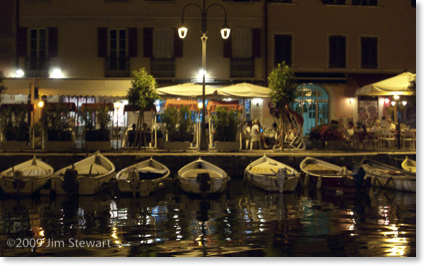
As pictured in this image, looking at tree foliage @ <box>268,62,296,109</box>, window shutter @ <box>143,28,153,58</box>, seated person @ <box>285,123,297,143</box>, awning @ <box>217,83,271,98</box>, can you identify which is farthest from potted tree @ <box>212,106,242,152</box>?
window shutter @ <box>143,28,153,58</box>

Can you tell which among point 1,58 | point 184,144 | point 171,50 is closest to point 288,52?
point 171,50

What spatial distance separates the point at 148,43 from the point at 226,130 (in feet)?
27.2

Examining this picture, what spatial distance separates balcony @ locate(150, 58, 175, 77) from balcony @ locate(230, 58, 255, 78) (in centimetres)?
287

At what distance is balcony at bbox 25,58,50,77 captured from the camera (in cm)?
2267

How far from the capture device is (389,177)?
13.9m

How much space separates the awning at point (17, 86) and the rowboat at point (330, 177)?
10656mm

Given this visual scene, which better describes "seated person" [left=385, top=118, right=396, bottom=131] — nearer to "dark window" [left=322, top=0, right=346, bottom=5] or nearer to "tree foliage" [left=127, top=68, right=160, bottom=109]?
"dark window" [left=322, top=0, right=346, bottom=5]

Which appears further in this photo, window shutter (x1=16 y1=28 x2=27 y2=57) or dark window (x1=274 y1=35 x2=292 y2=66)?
dark window (x1=274 y1=35 x2=292 y2=66)

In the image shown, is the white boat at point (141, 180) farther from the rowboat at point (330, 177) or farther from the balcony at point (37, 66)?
the balcony at point (37, 66)

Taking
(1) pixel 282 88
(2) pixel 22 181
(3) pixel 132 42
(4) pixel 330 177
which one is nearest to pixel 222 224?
(4) pixel 330 177

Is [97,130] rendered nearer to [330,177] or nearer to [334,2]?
[330,177]

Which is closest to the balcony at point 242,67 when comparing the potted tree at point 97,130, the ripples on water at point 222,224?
the potted tree at point 97,130

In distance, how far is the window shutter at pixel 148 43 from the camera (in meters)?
22.8

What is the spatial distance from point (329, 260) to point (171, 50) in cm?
1775
